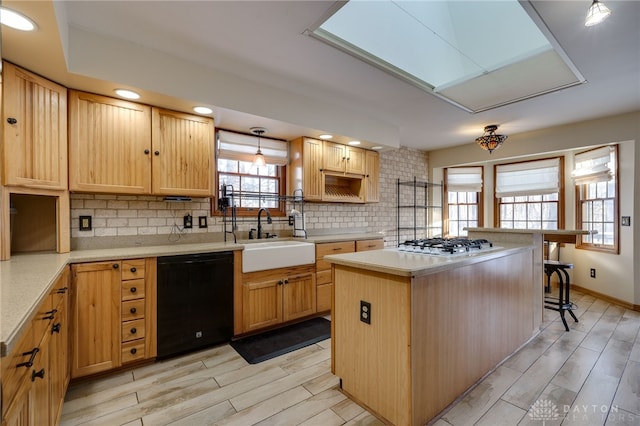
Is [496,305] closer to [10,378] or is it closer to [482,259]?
[482,259]

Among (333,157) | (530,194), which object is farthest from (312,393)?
(530,194)

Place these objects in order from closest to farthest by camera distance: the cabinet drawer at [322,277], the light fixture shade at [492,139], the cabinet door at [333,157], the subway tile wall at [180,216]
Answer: the subway tile wall at [180,216] → the cabinet drawer at [322,277] → the cabinet door at [333,157] → the light fixture shade at [492,139]

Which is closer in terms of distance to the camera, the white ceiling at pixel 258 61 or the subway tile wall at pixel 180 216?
the white ceiling at pixel 258 61

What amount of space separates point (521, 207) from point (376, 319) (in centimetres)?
516

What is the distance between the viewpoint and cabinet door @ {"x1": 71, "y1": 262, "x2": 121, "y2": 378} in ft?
6.87

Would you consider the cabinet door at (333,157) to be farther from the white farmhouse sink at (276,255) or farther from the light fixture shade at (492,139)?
the light fixture shade at (492,139)

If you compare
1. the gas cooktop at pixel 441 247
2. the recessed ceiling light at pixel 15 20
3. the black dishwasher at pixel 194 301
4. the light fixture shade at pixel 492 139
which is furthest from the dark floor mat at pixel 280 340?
the light fixture shade at pixel 492 139

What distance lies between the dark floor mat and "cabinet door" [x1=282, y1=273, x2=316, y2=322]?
0.47 feet

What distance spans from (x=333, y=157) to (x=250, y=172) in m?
1.12

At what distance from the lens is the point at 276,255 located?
3.05 meters

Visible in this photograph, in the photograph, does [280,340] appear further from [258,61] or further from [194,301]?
[258,61]

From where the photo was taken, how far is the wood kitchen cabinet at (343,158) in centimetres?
387

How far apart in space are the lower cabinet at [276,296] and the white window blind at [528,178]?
14.6 feet

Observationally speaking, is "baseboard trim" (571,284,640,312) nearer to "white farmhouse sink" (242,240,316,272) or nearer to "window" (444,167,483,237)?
"window" (444,167,483,237)
